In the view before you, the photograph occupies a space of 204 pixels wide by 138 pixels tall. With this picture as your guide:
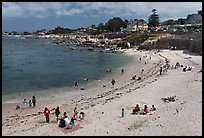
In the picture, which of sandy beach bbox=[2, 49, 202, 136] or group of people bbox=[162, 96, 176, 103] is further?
group of people bbox=[162, 96, 176, 103]

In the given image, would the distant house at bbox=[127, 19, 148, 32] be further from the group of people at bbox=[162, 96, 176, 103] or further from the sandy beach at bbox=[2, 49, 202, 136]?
the group of people at bbox=[162, 96, 176, 103]

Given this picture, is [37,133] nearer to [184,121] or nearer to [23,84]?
[184,121]

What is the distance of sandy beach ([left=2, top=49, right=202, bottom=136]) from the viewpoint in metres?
14.5

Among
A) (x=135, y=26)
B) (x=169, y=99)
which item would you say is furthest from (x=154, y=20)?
(x=169, y=99)

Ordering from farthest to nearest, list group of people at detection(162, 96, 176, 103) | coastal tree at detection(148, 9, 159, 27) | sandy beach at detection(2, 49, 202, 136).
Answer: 1. coastal tree at detection(148, 9, 159, 27)
2. group of people at detection(162, 96, 176, 103)
3. sandy beach at detection(2, 49, 202, 136)

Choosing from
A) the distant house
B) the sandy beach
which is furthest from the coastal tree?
the sandy beach

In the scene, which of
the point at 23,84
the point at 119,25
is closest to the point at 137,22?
the point at 119,25

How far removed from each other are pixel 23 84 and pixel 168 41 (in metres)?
41.7

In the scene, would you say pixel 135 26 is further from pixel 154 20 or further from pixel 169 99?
pixel 169 99

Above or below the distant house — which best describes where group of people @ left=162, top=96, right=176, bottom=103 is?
below

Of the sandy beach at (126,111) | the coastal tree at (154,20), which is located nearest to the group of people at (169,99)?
the sandy beach at (126,111)

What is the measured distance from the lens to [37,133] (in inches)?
578

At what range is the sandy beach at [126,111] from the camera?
47.4 ft

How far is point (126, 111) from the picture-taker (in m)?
18.0
